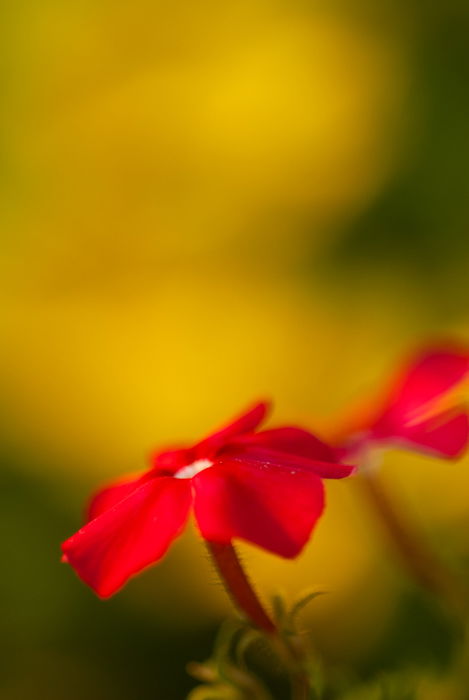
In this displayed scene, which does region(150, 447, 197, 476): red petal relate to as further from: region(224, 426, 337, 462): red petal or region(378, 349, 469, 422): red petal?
region(378, 349, 469, 422): red petal

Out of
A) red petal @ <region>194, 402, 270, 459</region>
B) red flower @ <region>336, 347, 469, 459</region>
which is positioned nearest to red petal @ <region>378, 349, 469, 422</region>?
red flower @ <region>336, 347, 469, 459</region>

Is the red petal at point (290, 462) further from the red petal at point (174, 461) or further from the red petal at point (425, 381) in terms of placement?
the red petal at point (425, 381)

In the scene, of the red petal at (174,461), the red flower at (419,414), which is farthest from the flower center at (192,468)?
the red flower at (419,414)

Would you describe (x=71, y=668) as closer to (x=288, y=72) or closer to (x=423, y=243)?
(x=423, y=243)

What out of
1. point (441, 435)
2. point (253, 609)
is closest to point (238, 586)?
point (253, 609)

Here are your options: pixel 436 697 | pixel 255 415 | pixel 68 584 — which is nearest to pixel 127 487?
pixel 255 415

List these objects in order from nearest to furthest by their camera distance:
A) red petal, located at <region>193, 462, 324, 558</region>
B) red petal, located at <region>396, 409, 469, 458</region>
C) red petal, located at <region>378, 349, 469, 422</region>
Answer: red petal, located at <region>193, 462, 324, 558</region> < red petal, located at <region>396, 409, 469, 458</region> < red petal, located at <region>378, 349, 469, 422</region>

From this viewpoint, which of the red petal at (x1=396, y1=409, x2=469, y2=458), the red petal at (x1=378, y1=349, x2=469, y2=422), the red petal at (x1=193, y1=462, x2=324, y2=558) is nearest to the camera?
the red petal at (x1=193, y1=462, x2=324, y2=558)
